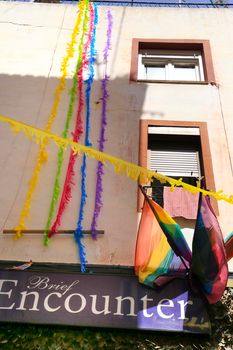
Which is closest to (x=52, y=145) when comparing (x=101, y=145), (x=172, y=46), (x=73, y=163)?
(x=73, y=163)

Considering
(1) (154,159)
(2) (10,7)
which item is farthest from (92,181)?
(2) (10,7)

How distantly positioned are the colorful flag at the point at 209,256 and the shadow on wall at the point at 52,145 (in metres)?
1.50

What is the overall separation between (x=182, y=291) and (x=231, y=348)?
92cm

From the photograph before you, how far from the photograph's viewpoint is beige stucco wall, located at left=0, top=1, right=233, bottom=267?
713cm

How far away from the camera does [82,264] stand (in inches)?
263

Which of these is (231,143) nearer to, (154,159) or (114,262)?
(154,159)

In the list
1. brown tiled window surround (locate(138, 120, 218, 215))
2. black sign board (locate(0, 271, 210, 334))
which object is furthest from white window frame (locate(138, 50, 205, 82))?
black sign board (locate(0, 271, 210, 334))

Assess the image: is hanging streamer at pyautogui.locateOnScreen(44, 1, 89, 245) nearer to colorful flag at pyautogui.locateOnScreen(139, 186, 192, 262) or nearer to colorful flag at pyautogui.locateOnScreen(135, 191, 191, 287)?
colorful flag at pyautogui.locateOnScreen(135, 191, 191, 287)

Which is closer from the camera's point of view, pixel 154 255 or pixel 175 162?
pixel 154 255

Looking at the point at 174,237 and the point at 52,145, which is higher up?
the point at 52,145

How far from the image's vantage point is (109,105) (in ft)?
29.5

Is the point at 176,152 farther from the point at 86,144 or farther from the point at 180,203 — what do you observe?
the point at 86,144

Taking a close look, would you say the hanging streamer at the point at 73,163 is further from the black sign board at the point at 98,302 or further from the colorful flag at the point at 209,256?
the colorful flag at the point at 209,256

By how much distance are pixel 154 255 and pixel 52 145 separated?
9.99 ft
